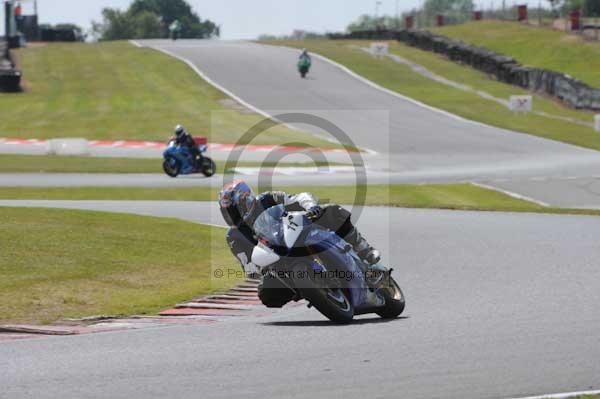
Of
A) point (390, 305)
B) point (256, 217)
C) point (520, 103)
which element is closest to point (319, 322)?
point (390, 305)

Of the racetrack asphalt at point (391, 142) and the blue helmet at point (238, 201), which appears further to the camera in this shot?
the racetrack asphalt at point (391, 142)

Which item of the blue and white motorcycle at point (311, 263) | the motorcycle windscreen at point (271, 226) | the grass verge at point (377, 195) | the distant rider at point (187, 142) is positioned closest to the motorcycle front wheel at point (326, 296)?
the blue and white motorcycle at point (311, 263)

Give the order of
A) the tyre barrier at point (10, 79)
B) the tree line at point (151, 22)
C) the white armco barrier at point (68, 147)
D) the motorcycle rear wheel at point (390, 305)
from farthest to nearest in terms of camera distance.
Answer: the tree line at point (151, 22)
the tyre barrier at point (10, 79)
the white armco barrier at point (68, 147)
the motorcycle rear wheel at point (390, 305)

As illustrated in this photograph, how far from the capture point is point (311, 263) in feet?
32.1

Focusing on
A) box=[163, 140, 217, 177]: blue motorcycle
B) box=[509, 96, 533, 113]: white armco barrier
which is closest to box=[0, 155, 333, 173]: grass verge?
box=[163, 140, 217, 177]: blue motorcycle

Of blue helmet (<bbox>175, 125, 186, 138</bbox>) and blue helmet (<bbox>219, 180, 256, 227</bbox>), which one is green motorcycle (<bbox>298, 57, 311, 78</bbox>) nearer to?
blue helmet (<bbox>175, 125, 186, 138</bbox>)

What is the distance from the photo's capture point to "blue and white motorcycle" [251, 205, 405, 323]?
31.7 feet

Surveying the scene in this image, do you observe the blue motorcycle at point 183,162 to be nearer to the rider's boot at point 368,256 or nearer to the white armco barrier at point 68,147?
the white armco barrier at point 68,147

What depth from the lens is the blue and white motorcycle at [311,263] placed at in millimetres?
9648

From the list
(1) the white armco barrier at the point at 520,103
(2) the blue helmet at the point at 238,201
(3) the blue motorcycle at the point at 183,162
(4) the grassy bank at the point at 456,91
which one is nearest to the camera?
(2) the blue helmet at the point at 238,201

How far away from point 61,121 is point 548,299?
39.5 m

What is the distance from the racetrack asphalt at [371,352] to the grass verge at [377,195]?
36.4ft

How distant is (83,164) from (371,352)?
27.5 m

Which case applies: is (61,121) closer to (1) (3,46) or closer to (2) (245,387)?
(1) (3,46)
